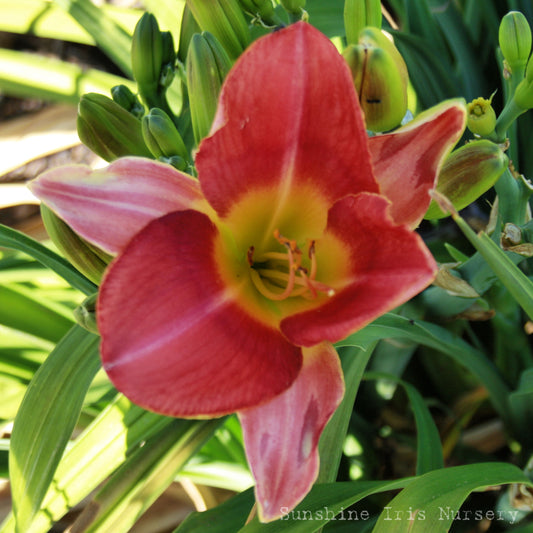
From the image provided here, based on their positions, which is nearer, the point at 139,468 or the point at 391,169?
the point at 391,169

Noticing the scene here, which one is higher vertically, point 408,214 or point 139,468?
point 408,214

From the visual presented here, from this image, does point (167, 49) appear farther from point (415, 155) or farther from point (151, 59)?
point (415, 155)

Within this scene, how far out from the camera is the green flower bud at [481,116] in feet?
1.53

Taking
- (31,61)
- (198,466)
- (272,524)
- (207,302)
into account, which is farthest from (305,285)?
(31,61)

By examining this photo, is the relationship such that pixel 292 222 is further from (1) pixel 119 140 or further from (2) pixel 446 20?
(2) pixel 446 20

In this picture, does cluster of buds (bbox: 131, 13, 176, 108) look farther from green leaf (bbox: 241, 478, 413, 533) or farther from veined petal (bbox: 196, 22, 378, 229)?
green leaf (bbox: 241, 478, 413, 533)

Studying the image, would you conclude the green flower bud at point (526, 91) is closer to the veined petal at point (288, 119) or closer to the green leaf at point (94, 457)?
the veined petal at point (288, 119)

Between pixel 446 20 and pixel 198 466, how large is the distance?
2.20ft

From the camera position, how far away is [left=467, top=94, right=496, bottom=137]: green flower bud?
468 mm

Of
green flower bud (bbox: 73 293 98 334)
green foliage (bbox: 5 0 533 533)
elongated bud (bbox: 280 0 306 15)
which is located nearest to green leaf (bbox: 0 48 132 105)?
green foliage (bbox: 5 0 533 533)

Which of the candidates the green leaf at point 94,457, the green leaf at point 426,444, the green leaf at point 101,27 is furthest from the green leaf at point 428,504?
the green leaf at point 101,27

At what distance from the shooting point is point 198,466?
28.9 inches

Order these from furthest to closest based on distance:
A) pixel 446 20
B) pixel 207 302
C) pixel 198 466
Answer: pixel 446 20, pixel 198 466, pixel 207 302

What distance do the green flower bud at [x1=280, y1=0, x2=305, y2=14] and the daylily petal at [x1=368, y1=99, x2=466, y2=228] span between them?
6.3 inches
